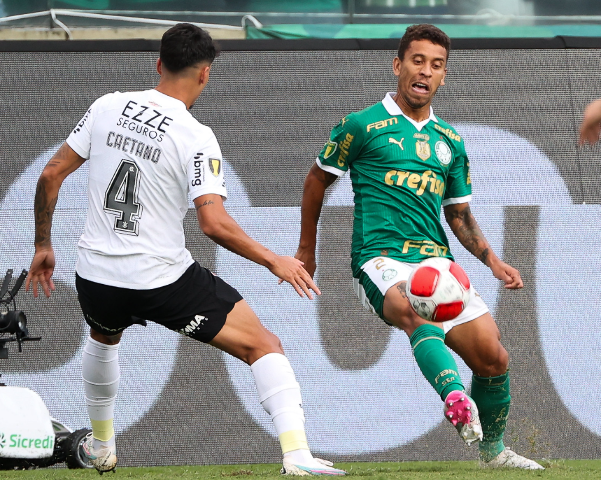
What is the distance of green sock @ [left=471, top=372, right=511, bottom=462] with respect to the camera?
3.83 meters

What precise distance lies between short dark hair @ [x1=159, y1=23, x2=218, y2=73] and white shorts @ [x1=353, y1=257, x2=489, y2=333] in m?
1.12

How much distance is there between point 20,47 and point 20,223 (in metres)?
1.07

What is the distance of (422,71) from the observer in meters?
3.82

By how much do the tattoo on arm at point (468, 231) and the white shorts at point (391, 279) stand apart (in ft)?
1.15

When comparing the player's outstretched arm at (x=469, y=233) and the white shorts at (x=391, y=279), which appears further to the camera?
the player's outstretched arm at (x=469, y=233)

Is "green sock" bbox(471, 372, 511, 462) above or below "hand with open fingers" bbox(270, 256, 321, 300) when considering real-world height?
below

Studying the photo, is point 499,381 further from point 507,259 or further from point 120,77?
point 120,77

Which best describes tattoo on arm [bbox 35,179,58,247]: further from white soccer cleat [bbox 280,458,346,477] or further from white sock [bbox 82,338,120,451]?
white soccer cleat [bbox 280,458,346,477]

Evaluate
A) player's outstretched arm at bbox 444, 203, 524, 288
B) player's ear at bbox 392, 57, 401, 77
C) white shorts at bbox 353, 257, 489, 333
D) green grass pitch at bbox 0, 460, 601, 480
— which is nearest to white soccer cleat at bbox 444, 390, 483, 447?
green grass pitch at bbox 0, 460, 601, 480

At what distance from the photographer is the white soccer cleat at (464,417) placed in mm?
2920

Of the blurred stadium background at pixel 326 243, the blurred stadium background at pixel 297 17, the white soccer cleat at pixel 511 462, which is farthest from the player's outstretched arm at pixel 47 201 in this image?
the blurred stadium background at pixel 297 17

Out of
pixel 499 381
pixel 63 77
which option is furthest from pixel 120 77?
pixel 499 381

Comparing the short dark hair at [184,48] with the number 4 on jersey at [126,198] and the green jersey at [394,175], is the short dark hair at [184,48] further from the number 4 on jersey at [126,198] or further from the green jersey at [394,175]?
the green jersey at [394,175]

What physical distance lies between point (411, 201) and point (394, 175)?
14 centimetres
